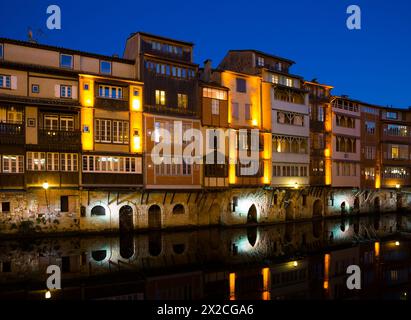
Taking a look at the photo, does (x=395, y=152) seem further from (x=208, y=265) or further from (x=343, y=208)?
(x=208, y=265)

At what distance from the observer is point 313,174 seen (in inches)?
2046

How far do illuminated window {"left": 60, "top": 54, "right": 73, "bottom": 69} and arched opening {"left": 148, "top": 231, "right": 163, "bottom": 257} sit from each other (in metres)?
17.6

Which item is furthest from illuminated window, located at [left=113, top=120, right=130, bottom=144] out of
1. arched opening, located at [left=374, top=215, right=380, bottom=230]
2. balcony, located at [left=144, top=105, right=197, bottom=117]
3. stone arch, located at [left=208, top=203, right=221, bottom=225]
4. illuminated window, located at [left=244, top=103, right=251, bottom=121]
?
arched opening, located at [left=374, top=215, right=380, bottom=230]

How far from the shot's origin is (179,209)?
40281mm

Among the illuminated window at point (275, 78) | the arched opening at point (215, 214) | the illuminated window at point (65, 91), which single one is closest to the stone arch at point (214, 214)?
the arched opening at point (215, 214)

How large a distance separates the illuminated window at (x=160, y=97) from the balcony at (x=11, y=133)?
1277 centimetres

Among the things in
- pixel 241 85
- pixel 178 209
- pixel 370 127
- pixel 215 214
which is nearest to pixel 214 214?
pixel 215 214

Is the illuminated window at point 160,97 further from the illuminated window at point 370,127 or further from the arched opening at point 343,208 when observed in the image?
the illuminated window at point 370,127

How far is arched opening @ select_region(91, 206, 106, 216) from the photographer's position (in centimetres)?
3541

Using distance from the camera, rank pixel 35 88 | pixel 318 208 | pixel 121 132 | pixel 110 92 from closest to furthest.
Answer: pixel 35 88 → pixel 110 92 → pixel 121 132 → pixel 318 208

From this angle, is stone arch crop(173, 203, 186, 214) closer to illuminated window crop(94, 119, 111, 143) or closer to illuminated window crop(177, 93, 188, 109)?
illuminated window crop(94, 119, 111, 143)

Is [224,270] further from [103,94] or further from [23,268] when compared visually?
[103,94]

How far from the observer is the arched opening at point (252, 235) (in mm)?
34562

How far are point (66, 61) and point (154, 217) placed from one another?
682 inches
